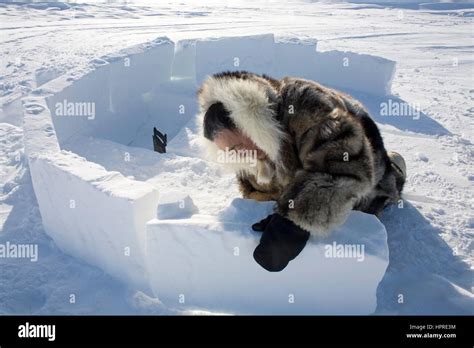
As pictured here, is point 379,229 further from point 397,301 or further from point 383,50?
point 383,50

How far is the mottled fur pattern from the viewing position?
1.82 m

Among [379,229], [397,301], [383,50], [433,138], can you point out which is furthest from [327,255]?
[383,50]

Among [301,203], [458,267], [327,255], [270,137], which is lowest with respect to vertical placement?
[458,267]

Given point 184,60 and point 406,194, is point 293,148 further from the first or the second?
point 184,60

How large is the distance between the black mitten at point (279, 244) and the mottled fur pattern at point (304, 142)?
0.04m

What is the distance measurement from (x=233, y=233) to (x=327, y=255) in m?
0.47

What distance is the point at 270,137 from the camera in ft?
6.70

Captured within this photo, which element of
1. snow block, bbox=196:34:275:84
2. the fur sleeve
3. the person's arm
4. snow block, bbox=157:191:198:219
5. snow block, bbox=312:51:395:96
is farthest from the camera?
snow block, bbox=196:34:275:84

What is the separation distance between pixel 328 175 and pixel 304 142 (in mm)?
244

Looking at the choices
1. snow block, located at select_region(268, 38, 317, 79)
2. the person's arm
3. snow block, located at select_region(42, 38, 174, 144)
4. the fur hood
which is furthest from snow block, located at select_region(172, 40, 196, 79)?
the fur hood

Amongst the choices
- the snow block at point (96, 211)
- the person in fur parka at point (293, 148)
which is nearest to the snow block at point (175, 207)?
the snow block at point (96, 211)

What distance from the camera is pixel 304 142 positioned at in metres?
2.01

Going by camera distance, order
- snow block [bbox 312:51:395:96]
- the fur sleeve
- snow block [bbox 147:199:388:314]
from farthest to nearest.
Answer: snow block [bbox 312:51:395:96] < snow block [bbox 147:199:388:314] < the fur sleeve

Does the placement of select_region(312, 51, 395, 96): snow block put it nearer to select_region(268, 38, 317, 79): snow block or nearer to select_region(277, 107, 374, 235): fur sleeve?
select_region(268, 38, 317, 79): snow block
